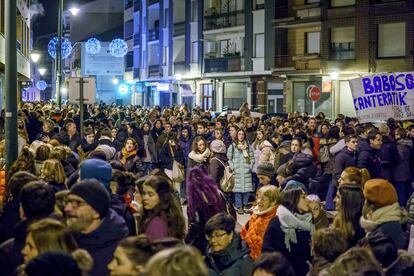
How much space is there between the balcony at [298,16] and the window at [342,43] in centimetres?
124

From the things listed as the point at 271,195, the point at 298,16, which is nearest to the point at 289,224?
the point at 271,195

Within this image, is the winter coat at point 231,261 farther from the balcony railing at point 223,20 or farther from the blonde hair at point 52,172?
the balcony railing at point 223,20

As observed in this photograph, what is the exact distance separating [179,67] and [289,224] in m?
48.6

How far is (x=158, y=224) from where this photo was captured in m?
6.19

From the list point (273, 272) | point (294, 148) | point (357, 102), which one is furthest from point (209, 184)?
point (357, 102)

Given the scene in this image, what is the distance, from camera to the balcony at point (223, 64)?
4681 centimetres

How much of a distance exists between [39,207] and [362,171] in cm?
417

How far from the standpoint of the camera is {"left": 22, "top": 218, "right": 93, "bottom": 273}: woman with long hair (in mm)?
4355

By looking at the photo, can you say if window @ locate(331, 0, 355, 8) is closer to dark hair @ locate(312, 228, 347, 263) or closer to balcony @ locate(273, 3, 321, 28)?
balcony @ locate(273, 3, 321, 28)

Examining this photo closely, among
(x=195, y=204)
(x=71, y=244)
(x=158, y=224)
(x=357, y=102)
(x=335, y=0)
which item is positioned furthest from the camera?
(x=335, y=0)

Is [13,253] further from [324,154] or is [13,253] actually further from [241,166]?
[324,154]

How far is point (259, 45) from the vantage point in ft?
150

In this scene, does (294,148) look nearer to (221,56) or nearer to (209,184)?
(209,184)

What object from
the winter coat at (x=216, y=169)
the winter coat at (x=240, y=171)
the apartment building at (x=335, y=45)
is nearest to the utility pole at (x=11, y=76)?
the winter coat at (x=216, y=169)
